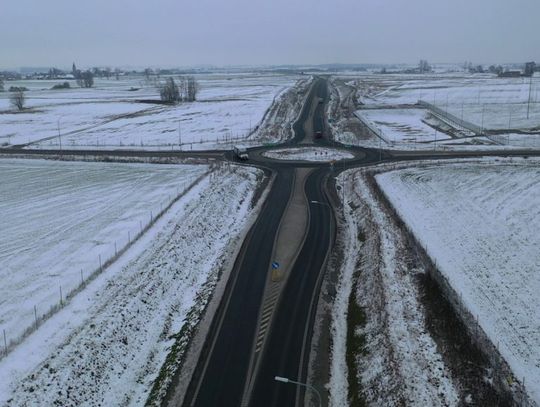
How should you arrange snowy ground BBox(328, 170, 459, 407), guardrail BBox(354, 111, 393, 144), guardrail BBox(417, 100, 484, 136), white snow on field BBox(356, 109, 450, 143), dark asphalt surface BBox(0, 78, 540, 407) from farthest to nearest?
guardrail BBox(417, 100, 484, 136)
white snow on field BBox(356, 109, 450, 143)
guardrail BBox(354, 111, 393, 144)
dark asphalt surface BBox(0, 78, 540, 407)
snowy ground BBox(328, 170, 459, 407)

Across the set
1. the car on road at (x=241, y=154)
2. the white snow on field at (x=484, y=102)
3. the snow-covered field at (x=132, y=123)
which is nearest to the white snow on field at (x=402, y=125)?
the white snow on field at (x=484, y=102)

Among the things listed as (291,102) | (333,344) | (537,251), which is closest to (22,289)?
(333,344)

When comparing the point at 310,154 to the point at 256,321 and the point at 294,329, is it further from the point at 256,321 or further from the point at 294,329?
the point at 294,329

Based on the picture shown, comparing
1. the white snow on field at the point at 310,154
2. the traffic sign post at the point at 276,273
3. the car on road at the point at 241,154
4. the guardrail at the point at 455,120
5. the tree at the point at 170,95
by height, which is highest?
the tree at the point at 170,95

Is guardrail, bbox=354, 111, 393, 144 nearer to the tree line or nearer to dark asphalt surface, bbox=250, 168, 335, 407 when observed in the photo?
dark asphalt surface, bbox=250, 168, 335, 407

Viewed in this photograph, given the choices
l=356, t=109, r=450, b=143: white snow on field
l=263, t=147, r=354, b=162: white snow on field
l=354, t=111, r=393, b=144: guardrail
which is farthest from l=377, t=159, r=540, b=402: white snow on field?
l=356, t=109, r=450, b=143: white snow on field

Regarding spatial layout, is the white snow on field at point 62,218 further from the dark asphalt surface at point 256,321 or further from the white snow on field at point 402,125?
the white snow on field at point 402,125

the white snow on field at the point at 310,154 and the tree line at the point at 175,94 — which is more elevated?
the tree line at the point at 175,94

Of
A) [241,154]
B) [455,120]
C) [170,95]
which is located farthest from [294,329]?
[170,95]
